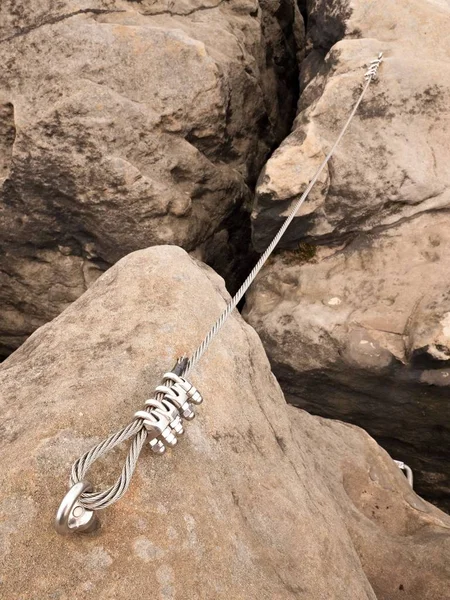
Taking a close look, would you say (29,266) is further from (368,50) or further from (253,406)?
(368,50)

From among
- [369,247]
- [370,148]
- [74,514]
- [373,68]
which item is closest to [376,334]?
[369,247]

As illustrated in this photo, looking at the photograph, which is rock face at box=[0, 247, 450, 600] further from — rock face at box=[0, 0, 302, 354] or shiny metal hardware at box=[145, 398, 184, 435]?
rock face at box=[0, 0, 302, 354]

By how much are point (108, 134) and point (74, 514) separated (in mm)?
2381

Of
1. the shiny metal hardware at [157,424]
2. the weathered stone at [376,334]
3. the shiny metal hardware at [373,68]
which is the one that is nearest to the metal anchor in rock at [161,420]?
the shiny metal hardware at [157,424]

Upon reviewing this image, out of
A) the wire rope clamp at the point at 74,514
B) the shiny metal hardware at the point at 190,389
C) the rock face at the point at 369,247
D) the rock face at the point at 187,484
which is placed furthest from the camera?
the rock face at the point at 369,247

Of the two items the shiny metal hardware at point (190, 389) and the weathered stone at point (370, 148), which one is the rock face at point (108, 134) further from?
the shiny metal hardware at point (190, 389)

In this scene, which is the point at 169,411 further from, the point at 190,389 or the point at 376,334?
the point at 376,334

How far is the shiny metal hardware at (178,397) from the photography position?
4.94 ft

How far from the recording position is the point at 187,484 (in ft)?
5.32

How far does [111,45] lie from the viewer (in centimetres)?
326

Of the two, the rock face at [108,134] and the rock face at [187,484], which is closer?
the rock face at [187,484]

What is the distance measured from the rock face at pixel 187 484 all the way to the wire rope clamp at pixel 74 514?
88mm

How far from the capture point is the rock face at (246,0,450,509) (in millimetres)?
3072

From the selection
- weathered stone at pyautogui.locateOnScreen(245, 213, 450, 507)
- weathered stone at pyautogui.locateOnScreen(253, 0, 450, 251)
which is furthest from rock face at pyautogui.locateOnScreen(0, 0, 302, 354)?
weathered stone at pyautogui.locateOnScreen(245, 213, 450, 507)
